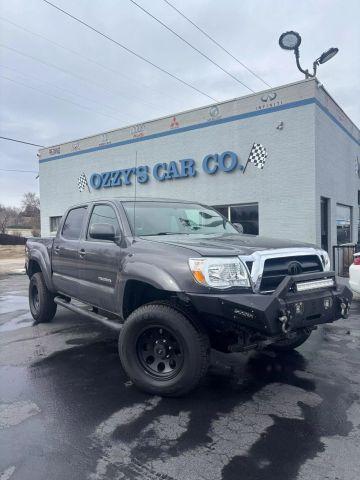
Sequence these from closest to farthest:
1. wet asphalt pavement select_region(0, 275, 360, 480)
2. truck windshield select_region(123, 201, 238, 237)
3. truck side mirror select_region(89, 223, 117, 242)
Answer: wet asphalt pavement select_region(0, 275, 360, 480)
truck side mirror select_region(89, 223, 117, 242)
truck windshield select_region(123, 201, 238, 237)

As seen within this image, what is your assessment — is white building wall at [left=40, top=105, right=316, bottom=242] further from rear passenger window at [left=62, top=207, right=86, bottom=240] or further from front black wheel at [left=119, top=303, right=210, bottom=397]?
front black wheel at [left=119, top=303, right=210, bottom=397]

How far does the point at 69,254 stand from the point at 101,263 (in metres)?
1.00

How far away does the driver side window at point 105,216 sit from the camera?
4.78 m

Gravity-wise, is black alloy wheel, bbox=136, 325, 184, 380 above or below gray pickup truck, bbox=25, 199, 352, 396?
below

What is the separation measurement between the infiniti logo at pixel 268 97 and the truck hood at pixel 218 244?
A: 27.4 ft

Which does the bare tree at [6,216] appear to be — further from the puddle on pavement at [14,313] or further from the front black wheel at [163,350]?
the front black wheel at [163,350]

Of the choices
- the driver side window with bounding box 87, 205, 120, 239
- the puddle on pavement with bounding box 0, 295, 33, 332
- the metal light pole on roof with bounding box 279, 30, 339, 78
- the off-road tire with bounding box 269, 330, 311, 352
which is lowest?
the puddle on pavement with bounding box 0, 295, 33, 332

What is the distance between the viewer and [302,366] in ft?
15.0

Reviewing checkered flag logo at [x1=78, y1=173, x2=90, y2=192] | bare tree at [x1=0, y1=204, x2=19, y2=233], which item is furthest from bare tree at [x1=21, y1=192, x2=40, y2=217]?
checkered flag logo at [x1=78, y1=173, x2=90, y2=192]

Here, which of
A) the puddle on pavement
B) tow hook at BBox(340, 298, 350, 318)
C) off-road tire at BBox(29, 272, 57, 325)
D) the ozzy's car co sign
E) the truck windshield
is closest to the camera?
tow hook at BBox(340, 298, 350, 318)

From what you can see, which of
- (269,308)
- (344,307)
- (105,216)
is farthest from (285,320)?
(105,216)

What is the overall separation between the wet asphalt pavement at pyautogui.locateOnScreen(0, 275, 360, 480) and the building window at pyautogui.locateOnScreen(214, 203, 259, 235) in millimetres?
7293

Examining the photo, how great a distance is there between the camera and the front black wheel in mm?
3539

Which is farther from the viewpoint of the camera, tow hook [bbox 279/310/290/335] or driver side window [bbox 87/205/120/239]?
driver side window [bbox 87/205/120/239]
